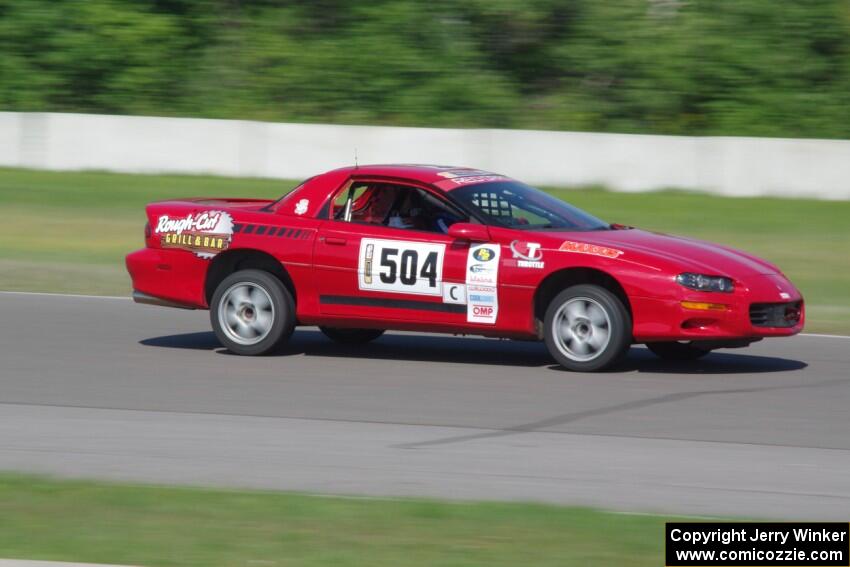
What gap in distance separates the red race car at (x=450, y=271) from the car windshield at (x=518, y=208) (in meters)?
0.01

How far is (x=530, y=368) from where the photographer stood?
10398 mm

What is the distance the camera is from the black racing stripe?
399 inches

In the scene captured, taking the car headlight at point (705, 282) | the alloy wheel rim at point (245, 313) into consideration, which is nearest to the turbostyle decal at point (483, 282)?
the car headlight at point (705, 282)

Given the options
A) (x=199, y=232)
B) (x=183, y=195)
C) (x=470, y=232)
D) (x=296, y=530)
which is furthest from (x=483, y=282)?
(x=183, y=195)

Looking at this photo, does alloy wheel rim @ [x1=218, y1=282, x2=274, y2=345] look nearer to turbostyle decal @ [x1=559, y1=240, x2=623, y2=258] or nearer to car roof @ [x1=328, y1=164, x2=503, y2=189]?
car roof @ [x1=328, y1=164, x2=503, y2=189]

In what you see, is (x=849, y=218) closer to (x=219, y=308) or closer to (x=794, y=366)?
(x=794, y=366)

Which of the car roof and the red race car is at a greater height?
the car roof

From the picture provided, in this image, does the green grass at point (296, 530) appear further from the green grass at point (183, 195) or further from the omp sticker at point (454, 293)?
the green grass at point (183, 195)

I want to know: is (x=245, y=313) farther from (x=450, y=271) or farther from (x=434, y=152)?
(x=434, y=152)

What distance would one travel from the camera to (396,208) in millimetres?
10523

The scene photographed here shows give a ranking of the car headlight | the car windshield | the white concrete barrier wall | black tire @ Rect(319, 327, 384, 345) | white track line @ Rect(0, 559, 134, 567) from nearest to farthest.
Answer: white track line @ Rect(0, 559, 134, 567), the car headlight, the car windshield, black tire @ Rect(319, 327, 384, 345), the white concrete barrier wall
